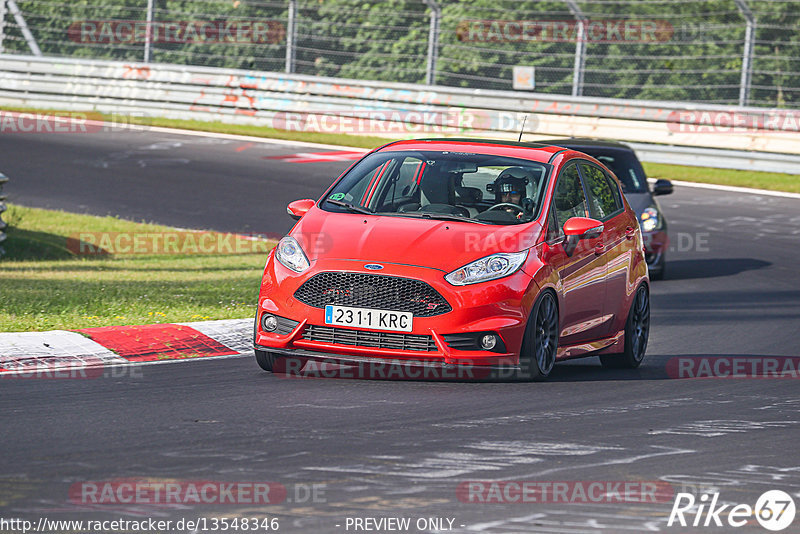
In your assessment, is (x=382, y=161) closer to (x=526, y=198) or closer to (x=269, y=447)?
(x=526, y=198)

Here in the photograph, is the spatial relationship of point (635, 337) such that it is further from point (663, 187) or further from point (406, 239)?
point (663, 187)

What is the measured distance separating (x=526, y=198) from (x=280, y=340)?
2.02 meters

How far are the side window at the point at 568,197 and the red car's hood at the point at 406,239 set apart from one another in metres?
0.48

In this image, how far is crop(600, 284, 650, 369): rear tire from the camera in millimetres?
10422

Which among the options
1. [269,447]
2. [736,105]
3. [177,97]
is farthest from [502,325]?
[177,97]

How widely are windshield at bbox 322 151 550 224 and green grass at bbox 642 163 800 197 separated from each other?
1495cm

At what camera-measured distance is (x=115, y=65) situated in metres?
29.2

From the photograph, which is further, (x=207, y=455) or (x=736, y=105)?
(x=736, y=105)

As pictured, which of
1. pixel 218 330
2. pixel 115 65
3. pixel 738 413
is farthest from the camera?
pixel 115 65

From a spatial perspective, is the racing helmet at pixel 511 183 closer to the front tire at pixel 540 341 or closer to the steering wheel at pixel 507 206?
the steering wheel at pixel 507 206

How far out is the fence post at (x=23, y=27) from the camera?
30.0m

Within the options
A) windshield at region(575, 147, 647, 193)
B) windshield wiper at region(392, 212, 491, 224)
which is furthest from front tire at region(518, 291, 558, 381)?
windshield at region(575, 147, 647, 193)

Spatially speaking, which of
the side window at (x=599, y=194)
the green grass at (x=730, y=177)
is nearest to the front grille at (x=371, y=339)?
the side window at (x=599, y=194)

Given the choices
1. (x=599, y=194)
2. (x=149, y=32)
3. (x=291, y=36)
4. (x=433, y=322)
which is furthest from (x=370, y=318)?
(x=149, y=32)
